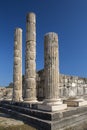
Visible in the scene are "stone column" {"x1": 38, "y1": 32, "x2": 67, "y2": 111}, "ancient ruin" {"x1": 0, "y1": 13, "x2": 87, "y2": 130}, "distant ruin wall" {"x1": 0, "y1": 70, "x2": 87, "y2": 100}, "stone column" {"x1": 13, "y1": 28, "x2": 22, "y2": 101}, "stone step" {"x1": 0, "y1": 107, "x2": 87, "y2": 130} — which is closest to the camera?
"stone step" {"x1": 0, "y1": 107, "x2": 87, "y2": 130}

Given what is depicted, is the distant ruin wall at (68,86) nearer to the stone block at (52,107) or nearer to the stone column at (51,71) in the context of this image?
the stone column at (51,71)

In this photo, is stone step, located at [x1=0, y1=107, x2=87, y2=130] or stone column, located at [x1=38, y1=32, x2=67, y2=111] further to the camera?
stone column, located at [x1=38, y1=32, x2=67, y2=111]

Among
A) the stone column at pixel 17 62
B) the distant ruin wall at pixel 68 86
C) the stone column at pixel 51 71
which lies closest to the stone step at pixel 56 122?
the stone column at pixel 51 71

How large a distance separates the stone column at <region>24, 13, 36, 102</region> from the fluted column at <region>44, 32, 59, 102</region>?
3723mm

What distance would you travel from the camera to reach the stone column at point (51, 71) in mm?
9523

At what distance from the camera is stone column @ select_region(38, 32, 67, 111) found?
31.2ft

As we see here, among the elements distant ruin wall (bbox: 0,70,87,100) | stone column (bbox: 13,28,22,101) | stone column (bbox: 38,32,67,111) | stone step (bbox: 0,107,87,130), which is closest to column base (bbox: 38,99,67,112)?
stone column (bbox: 38,32,67,111)

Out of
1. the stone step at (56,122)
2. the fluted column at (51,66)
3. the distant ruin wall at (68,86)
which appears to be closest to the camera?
the stone step at (56,122)

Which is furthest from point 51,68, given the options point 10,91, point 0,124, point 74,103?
point 10,91

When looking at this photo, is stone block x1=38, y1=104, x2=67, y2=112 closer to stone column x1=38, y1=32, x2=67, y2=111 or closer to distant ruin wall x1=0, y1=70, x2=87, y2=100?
stone column x1=38, y1=32, x2=67, y2=111

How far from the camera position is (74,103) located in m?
10.7

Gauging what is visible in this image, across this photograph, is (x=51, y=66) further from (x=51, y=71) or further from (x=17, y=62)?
(x=17, y=62)

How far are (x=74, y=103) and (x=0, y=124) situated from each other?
427 cm

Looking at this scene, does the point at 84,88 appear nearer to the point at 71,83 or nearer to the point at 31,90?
the point at 71,83
